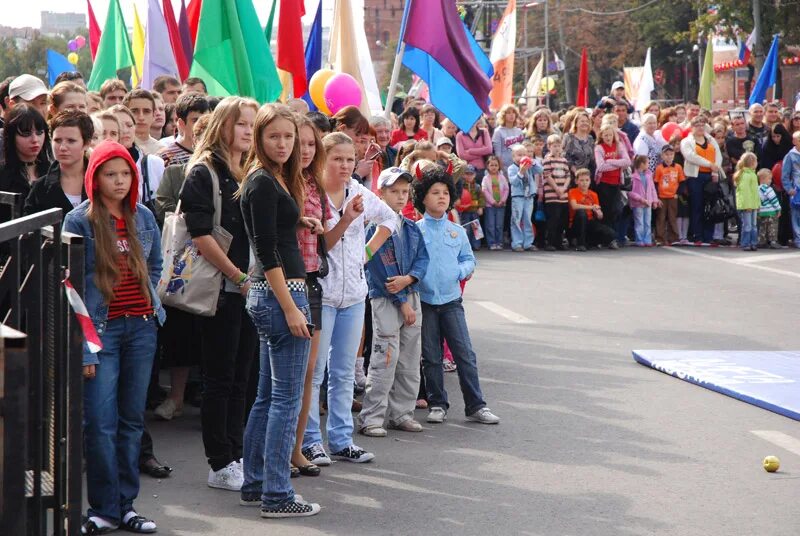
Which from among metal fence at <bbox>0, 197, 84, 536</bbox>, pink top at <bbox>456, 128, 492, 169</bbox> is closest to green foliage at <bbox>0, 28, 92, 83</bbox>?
pink top at <bbox>456, 128, 492, 169</bbox>

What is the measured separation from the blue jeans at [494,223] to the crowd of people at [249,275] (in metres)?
8.20

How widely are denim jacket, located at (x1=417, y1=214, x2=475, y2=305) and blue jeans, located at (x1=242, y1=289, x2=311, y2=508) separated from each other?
2390mm

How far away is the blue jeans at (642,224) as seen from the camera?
19625mm

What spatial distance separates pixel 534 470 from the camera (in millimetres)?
6957

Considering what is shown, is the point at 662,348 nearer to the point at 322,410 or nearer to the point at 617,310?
the point at 617,310

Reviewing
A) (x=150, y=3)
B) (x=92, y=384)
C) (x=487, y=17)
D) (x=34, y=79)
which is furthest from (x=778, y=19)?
(x=92, y=384)

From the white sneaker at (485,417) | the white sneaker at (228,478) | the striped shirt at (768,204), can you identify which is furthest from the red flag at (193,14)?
the white sneaker at (228,478)

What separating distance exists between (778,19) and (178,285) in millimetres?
37046

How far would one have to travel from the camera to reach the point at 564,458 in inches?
285

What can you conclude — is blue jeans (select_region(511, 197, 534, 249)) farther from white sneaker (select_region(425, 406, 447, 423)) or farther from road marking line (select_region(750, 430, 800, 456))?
road marking line (select_region(750, 430, 800, 456))

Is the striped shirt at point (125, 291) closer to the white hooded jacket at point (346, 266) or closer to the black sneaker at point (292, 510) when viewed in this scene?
the black sneaker at point (292, 510)

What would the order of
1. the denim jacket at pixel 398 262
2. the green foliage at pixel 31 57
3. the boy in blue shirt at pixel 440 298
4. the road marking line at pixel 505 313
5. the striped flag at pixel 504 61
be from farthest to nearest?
the green foliage at pixel 31 57 → the striped flag at pixel 504 61 → the road marking line at pixel 505 313 → the boy in blue shirt at pixel 440 298 → the denim jacket at pixel 398 262

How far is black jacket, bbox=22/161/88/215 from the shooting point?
620 cm

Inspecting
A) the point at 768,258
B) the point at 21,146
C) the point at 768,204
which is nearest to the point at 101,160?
the point at 21,146
